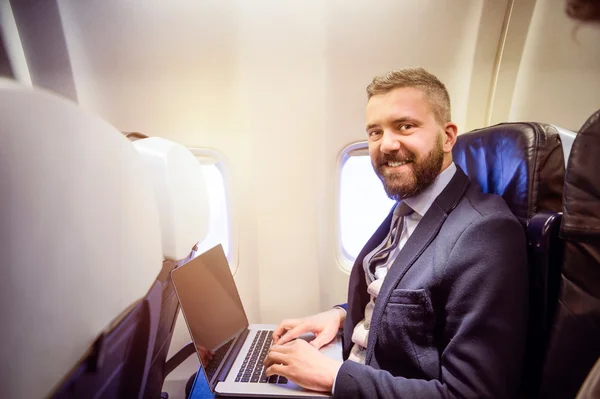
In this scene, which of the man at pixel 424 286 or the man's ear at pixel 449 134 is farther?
the man's ear at pixel 449 134

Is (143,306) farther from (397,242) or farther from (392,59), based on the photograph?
(392,59)

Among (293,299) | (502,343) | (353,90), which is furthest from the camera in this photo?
(293,299)

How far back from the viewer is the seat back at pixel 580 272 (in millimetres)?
722

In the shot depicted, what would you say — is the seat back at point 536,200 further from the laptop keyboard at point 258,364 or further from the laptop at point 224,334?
the laptop keyboard at point 258,364

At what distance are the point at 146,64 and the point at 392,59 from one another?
Answer: 1.50m

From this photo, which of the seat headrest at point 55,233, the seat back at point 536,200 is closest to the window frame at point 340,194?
the seat back at point 536,200

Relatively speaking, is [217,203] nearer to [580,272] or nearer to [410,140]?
[410,140]

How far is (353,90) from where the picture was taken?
5.74ft

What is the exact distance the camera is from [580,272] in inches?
29.7

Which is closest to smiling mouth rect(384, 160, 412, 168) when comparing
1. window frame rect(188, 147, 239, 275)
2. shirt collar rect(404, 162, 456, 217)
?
shirt collar rect(404, 162, 456, 217)

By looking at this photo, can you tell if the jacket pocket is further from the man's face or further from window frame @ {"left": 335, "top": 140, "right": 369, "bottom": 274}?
window frame @ {"left": 335, "top": 140, "right": 369, "bottom": 274}

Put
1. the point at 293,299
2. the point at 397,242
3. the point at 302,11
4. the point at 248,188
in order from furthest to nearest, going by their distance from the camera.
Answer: the point at 293,299 → the point at 248,188 → the point at 302,11 → the point at 397,242

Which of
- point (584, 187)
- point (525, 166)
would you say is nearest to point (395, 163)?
point (525, 166)

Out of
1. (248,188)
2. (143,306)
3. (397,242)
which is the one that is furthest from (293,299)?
(143,306)
